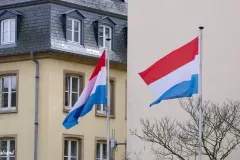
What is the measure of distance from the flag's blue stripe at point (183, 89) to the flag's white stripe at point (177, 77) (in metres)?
0.11

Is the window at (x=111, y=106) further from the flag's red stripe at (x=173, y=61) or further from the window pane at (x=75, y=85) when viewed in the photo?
the flag's red stripe at (x=173, y=61)

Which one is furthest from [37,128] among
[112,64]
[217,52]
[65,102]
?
[217,52]

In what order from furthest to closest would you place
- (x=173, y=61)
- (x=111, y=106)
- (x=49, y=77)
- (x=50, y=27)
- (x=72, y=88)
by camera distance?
(x=111, y=106), (x=72, y=88), (x=50, y=27), (x=49, y=77), (x=173, y=61)

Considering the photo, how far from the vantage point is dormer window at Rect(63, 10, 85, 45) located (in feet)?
154

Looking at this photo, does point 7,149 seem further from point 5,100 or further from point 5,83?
point 5,83

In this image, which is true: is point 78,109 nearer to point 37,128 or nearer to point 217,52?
point 217,52

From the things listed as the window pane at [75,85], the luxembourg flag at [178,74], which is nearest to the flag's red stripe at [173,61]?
the luxembourg flag at [178,74]

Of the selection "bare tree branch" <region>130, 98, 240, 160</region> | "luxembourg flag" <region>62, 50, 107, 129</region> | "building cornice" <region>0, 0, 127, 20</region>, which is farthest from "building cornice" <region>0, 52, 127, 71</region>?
"luxembourg flag" <region>62, 50, 107, 129</region>

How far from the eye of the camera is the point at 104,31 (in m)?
49.6

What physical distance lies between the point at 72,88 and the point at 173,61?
20.5 m

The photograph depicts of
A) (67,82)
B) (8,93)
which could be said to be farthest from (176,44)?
(8,93)

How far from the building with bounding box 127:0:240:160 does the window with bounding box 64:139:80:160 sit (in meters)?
9.94

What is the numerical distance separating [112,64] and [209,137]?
59.4 feet

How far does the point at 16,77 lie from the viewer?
46.7 metres
